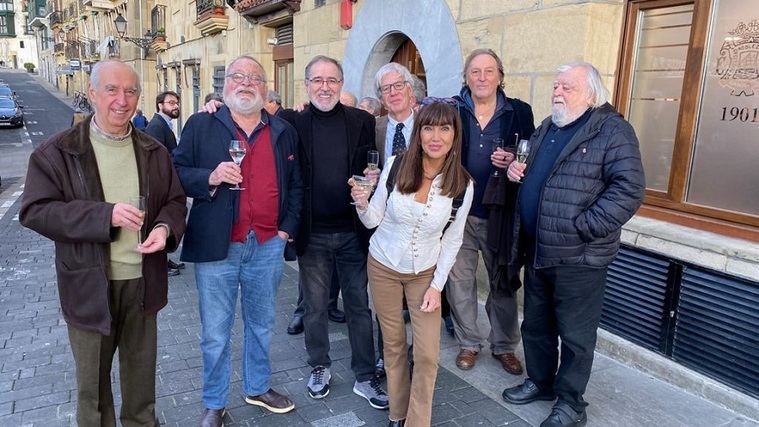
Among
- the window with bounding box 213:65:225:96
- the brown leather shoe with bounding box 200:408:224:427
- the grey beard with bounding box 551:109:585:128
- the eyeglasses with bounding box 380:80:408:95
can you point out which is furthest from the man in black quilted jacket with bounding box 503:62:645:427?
the window with bounding box 213:65:225:96

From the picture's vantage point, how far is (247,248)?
2.99 meters

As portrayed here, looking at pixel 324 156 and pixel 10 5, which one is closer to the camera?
pixel 324 156

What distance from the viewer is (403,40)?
7.00 m

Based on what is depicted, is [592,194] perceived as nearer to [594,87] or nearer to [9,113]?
[594,87]

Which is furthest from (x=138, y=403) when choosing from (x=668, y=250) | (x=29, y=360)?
(x=668, y=250)

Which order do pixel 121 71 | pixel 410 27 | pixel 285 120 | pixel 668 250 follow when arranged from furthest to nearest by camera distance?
pixel 410 27, pixel 668 250, pixel 285 120, pixel 121 71

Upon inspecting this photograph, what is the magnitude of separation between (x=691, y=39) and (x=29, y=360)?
5322mm

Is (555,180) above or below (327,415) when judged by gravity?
above

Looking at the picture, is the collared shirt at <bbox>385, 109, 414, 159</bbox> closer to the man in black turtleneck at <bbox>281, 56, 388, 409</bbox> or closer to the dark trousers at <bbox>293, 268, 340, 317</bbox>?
the man in black turtleneck at <bbox>281, 56, 388, 409</bbox>

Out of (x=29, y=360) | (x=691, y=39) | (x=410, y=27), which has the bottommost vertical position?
(x=29, y=360)

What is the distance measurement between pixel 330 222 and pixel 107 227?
135 cm

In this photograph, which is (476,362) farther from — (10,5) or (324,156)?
(10,5)

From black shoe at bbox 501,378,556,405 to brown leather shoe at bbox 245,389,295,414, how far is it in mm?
1397

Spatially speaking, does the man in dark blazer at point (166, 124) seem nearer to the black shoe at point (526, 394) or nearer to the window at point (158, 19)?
the black shoe at point (526, 394)
